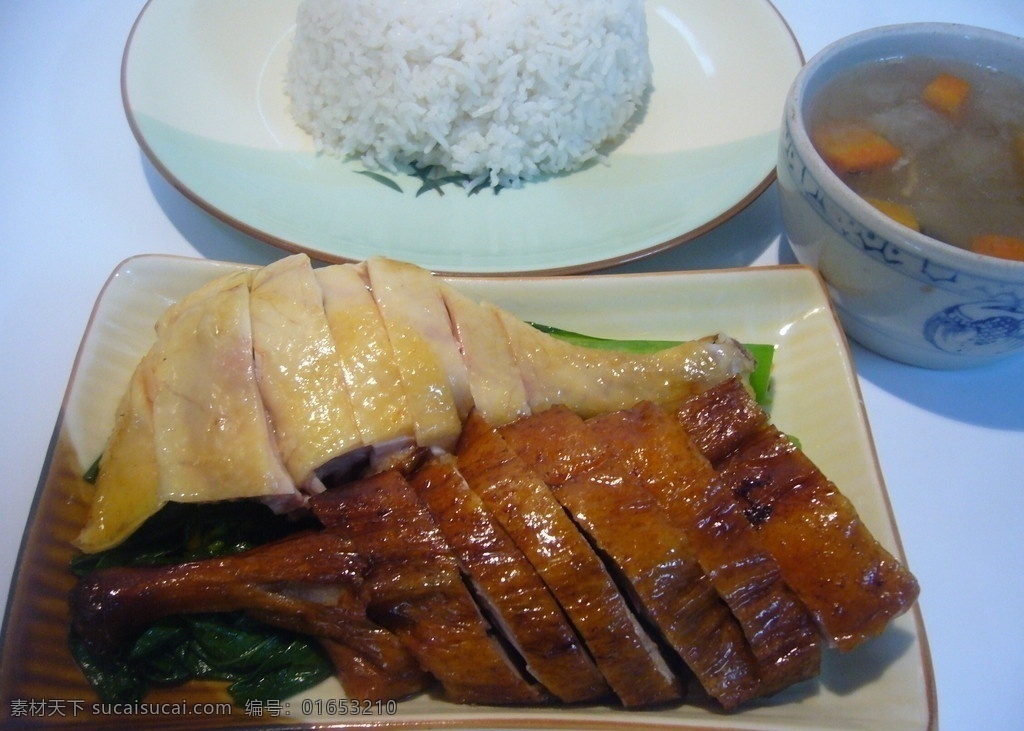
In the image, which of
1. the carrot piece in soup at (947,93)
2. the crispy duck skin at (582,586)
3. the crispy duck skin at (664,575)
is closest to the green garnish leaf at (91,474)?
the crispy duck skin at (582,586)

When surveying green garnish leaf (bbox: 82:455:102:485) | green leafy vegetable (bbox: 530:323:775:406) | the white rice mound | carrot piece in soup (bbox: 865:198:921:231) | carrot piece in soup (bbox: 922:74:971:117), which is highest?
the white rice mound

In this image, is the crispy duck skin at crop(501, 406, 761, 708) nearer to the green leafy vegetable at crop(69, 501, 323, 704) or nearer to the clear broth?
the green leafy vegetable at crop(69, 501, 323, 704)

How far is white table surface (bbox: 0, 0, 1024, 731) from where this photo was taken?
190 centimetres

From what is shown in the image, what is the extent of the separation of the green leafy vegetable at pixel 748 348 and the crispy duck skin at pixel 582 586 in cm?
69

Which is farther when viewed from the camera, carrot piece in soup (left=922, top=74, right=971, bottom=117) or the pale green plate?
the pale green plate

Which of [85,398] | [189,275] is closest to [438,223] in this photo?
[189,275]

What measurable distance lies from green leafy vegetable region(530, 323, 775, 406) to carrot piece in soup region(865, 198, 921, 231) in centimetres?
49

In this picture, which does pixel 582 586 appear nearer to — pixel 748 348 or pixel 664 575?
pixel 664 575

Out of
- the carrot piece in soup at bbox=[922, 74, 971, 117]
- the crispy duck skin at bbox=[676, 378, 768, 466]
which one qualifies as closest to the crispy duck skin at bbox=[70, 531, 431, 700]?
the crispy duck skin at bbox=[676, 378, 768, 466]

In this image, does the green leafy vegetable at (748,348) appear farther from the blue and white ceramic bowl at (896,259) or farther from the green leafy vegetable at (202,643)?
the green leafy vegetable at (202,643)

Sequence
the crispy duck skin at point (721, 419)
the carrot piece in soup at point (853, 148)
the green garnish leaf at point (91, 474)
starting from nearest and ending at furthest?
the crispy duck skin at point (721, 419) → the green garnish leaf at point (91, 474) → the carrot piece in soup at point (853, 148)

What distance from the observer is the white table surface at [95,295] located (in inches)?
74.9

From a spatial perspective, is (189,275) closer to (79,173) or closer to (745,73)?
(79,173)

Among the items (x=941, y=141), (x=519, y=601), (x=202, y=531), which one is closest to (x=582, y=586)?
(x=519, y=601)
